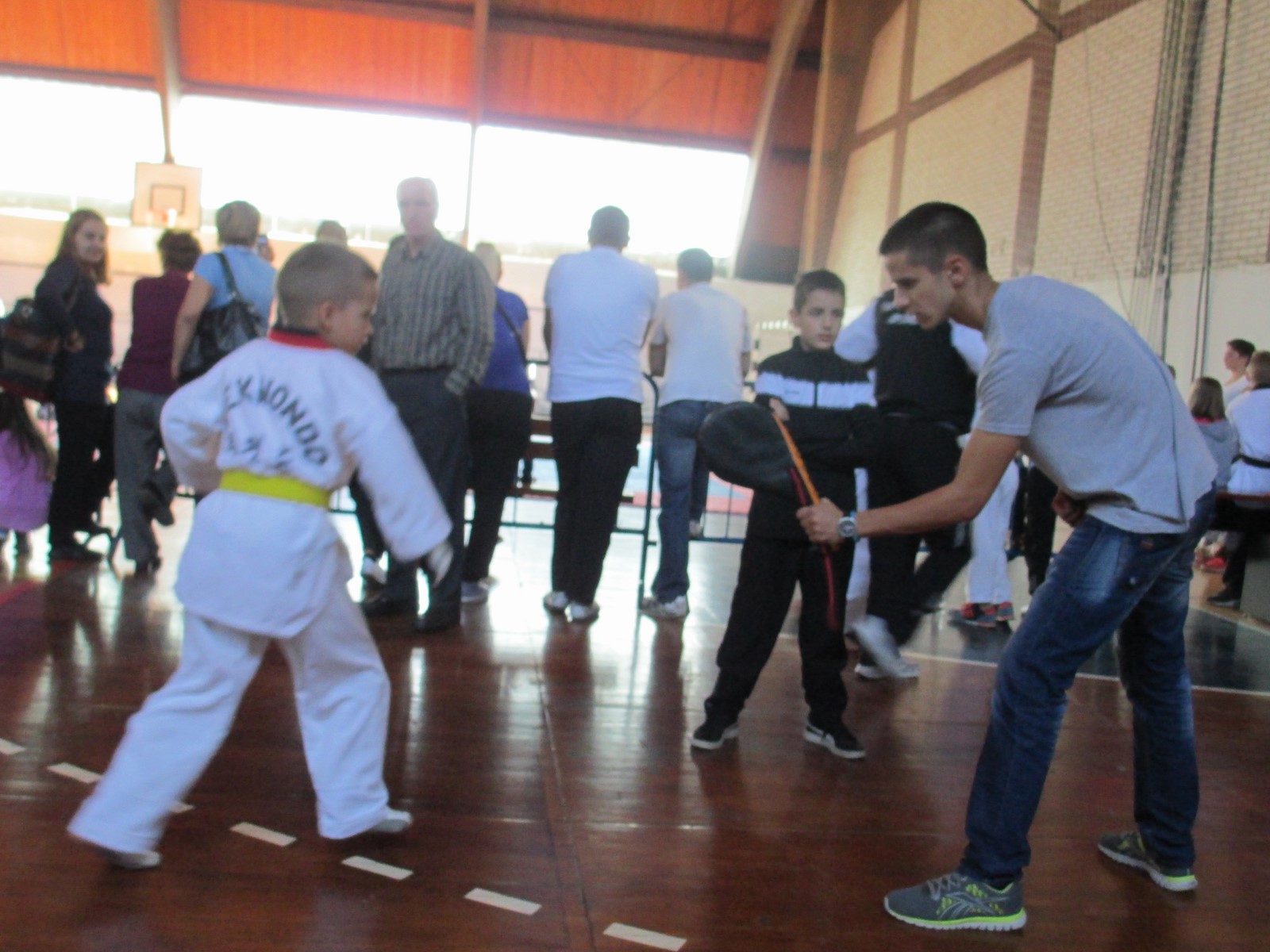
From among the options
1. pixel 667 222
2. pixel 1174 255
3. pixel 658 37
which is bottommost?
pixel 1174 255

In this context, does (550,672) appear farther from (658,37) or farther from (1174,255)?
(658,37)

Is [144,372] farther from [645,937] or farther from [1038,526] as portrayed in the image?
[1038,526]

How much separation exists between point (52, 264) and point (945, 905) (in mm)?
4909

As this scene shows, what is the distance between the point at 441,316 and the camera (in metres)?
4.70

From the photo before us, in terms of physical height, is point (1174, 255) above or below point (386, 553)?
above

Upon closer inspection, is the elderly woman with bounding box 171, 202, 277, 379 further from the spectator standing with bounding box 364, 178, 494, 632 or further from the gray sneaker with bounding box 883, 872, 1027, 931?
the gray sneaker with bounding box 883, 872, 1027, 931

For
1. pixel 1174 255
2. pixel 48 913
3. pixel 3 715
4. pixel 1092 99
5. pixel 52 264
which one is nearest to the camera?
pixel 48 913

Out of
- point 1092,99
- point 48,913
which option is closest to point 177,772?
point 48,913

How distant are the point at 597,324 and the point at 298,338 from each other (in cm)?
261

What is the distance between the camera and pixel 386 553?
18.3 feet

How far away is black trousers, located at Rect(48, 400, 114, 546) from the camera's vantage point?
19.1 ft

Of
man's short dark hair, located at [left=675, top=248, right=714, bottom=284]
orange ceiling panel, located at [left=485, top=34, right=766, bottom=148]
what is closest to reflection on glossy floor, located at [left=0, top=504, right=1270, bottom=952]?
man's short dark hair, located at [left=675, top=248, right=714, bottom=284]

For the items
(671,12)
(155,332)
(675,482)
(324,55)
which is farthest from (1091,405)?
(324,55)

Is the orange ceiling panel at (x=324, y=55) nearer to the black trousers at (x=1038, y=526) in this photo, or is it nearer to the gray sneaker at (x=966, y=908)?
the black trousers at (x=1038, y=526)
